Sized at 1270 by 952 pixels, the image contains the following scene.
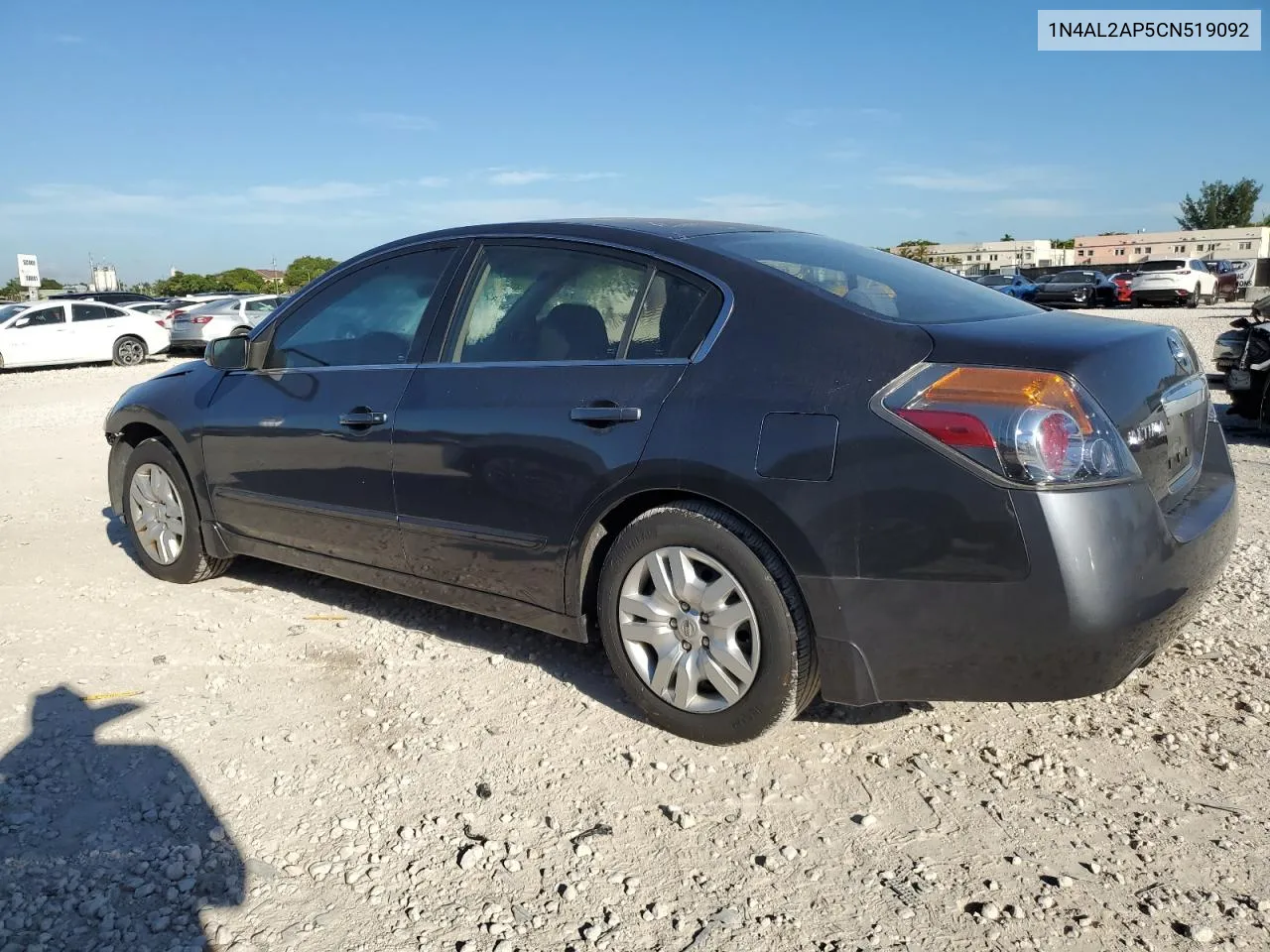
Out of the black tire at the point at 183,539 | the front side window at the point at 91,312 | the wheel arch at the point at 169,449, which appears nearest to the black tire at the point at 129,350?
the front side window at the point at 91,312

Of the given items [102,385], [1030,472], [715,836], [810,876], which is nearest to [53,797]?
[715,836]

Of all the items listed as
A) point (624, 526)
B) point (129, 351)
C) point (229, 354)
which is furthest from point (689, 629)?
point (129, 351)

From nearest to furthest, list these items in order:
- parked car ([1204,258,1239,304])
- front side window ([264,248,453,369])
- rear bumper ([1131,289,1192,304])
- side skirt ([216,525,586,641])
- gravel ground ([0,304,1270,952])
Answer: gravel ground ([0,304,1270,952]) → side skirt ([216,525,586,641]) → front side window ([264,248,453,369]) → rear bumper ([1131,289,1192,304]) → parked car ([1204,258,1239,304])

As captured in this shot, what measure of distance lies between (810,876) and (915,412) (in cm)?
119

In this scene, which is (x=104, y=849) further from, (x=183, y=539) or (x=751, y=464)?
(x=183, y=539)

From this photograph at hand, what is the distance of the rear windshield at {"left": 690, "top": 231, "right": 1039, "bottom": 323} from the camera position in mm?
3033

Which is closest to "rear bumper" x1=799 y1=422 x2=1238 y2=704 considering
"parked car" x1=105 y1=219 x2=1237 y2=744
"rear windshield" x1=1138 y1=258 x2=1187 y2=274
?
"parked car" x1=105 y1=219 x2=1237 y2=744

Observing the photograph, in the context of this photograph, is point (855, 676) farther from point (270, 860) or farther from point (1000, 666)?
point (270, 860)

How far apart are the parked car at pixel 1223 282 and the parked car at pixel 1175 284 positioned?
0.36 m

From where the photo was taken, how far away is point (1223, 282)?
34.9 metres

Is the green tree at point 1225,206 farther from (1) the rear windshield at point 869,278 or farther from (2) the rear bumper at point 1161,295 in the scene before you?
(1) the rear windshield at point 869,278

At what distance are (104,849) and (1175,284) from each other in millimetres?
36172

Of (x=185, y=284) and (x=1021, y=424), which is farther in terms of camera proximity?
(x=185, y=284)

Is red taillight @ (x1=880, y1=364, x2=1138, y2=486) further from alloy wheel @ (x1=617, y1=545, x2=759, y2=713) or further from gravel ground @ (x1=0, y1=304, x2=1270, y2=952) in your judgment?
gravel ground @ (x1=0, y1=304, x2=1270, y2=952)
